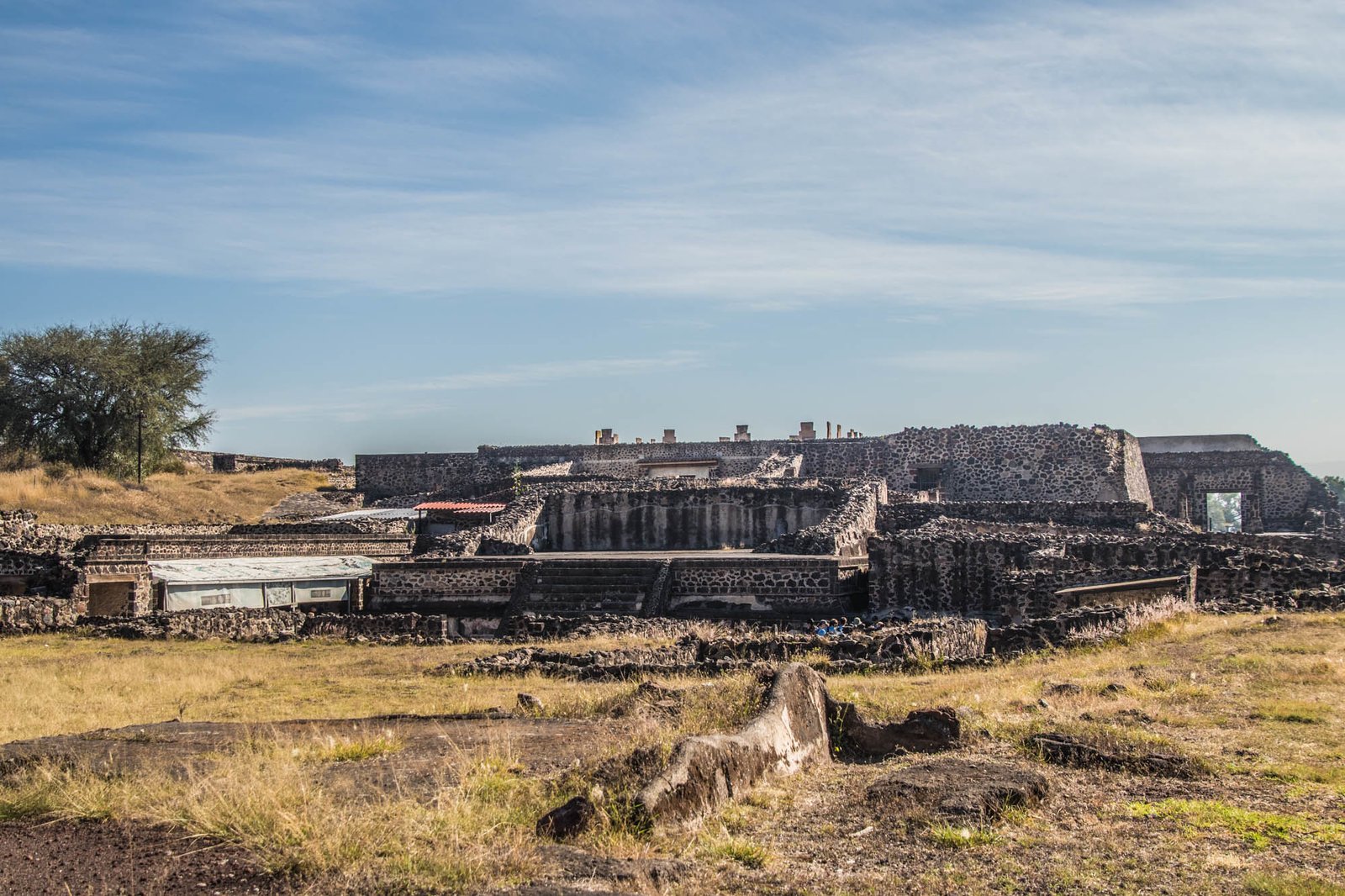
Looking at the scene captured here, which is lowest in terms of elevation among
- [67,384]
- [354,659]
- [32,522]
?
[354,659]

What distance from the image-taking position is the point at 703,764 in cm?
779

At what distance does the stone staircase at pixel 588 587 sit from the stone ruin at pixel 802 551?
52mm

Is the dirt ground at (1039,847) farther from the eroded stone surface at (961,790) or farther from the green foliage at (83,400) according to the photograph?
the green foliage at (83,400)

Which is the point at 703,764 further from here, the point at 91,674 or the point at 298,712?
the point at 91,674

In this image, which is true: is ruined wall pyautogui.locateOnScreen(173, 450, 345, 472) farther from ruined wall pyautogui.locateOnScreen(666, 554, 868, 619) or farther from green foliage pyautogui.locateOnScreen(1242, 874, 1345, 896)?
green foliage pyautogui.locateOnScreen(1242, 874, 1345, 896)

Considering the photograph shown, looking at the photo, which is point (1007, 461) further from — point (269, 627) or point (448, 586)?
point (269, 627)

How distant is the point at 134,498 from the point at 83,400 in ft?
26.1

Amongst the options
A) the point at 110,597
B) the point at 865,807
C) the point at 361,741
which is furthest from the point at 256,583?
the point at 865,807

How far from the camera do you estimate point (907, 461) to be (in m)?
41.1

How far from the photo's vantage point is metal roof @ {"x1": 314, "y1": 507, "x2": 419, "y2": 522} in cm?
3747

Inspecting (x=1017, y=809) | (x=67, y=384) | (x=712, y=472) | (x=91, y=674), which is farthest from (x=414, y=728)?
(x=67, y=384)

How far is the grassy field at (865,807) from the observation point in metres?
6.46

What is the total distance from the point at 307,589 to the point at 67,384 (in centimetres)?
2351

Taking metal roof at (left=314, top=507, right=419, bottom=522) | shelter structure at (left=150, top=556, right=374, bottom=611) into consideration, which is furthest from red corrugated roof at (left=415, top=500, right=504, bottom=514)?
shelter structure at (left=150, top=556, right=374, bottom=611)
